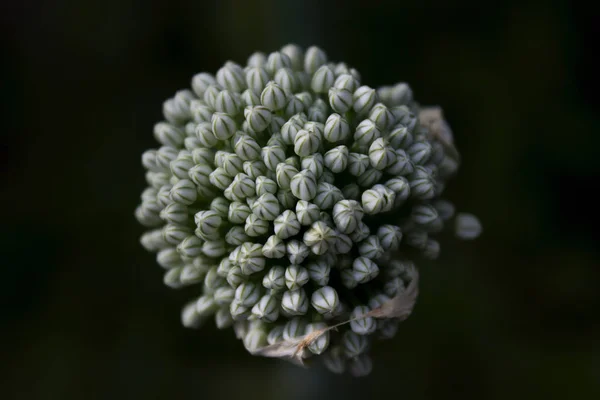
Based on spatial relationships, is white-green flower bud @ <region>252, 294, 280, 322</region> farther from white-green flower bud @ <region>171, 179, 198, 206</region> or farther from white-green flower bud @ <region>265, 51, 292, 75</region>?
white-green flower bud @ <region>265, 51, 292, 75</region>

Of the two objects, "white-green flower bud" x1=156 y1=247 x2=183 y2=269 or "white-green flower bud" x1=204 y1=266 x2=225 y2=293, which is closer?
"white-green flower bud" x1=204 y1=266 x2=225 y2=293

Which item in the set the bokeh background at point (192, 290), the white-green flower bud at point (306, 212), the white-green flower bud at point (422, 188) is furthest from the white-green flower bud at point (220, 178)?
the bokeh background at point (192, 290)

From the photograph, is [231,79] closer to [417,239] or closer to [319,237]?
[319,237]

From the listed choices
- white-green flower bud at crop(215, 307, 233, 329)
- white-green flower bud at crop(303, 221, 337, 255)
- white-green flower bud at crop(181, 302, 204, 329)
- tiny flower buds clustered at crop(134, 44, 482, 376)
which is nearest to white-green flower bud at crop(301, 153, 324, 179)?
tiny flower buds clustered at crop(134, 44, 482, 376)

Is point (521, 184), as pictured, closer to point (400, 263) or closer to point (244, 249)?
point (400, 263)

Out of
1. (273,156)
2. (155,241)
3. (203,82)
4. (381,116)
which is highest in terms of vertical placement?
(203,82)

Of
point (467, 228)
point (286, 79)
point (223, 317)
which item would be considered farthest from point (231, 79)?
point (467, 228)
